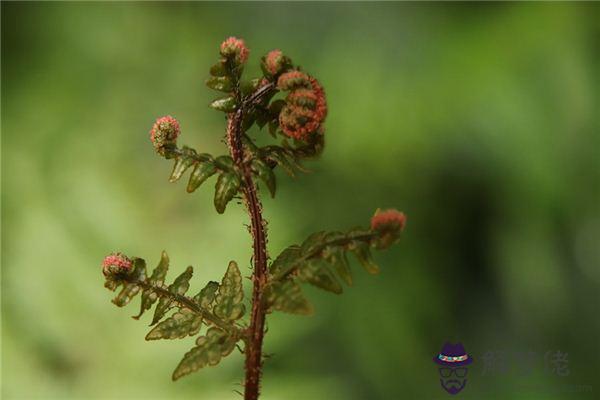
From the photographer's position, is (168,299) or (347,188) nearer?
(168,299)

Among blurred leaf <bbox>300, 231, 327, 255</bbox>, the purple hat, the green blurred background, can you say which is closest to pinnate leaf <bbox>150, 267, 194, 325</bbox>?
blurred leaf <bbox>300, 231, 327, 255</bbox>

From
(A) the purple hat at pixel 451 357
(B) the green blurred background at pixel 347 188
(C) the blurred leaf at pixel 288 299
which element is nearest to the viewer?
(C) the blurred leaf at pixel 288 299

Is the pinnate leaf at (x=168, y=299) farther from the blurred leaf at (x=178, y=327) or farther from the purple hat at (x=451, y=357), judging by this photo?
the purple hat at (x=451, y=357)

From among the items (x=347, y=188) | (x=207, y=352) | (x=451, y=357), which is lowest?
(x=207, y=352)

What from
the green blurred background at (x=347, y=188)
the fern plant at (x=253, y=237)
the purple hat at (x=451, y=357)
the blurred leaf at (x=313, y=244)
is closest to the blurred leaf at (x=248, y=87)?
the fern plant at (x=253, y=237)

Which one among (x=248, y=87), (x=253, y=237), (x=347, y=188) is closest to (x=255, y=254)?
(x=253, y=237)

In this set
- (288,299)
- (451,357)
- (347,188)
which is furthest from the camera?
(347,188)

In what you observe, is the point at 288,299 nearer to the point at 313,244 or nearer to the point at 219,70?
the point at 313,244

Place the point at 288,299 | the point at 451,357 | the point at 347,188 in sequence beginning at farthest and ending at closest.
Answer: the point at 347,188, the point at 451,357, the point at 288,299
